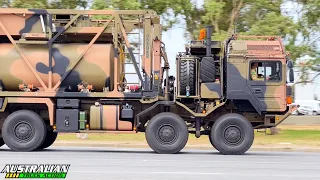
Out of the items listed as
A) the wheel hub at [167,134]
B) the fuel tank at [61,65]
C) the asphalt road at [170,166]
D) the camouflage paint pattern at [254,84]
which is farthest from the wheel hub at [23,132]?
the camouflage paint pattern at [254,84]

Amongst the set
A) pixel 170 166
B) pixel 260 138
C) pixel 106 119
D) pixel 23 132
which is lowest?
pixel 260 138

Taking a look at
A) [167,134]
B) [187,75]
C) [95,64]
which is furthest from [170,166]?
[95,64]

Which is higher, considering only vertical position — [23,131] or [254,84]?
[254,84]

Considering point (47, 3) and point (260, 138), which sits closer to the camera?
point (260, 138)

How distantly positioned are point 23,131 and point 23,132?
0.03 m

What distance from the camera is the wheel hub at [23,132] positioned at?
68.2ft

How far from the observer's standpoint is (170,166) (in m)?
16.1

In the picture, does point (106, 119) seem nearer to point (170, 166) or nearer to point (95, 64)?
point (95, 64)

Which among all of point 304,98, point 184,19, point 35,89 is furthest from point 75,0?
point 304,98

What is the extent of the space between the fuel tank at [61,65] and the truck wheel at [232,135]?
331 cm

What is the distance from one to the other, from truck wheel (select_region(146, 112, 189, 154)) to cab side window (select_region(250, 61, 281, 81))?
2498mm

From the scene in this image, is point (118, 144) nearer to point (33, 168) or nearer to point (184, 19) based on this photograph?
point (184, 19)

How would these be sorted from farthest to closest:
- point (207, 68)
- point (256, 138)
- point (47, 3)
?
point (47, 3) < point (256, 138) < point (207, 68)

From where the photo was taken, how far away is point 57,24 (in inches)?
840
